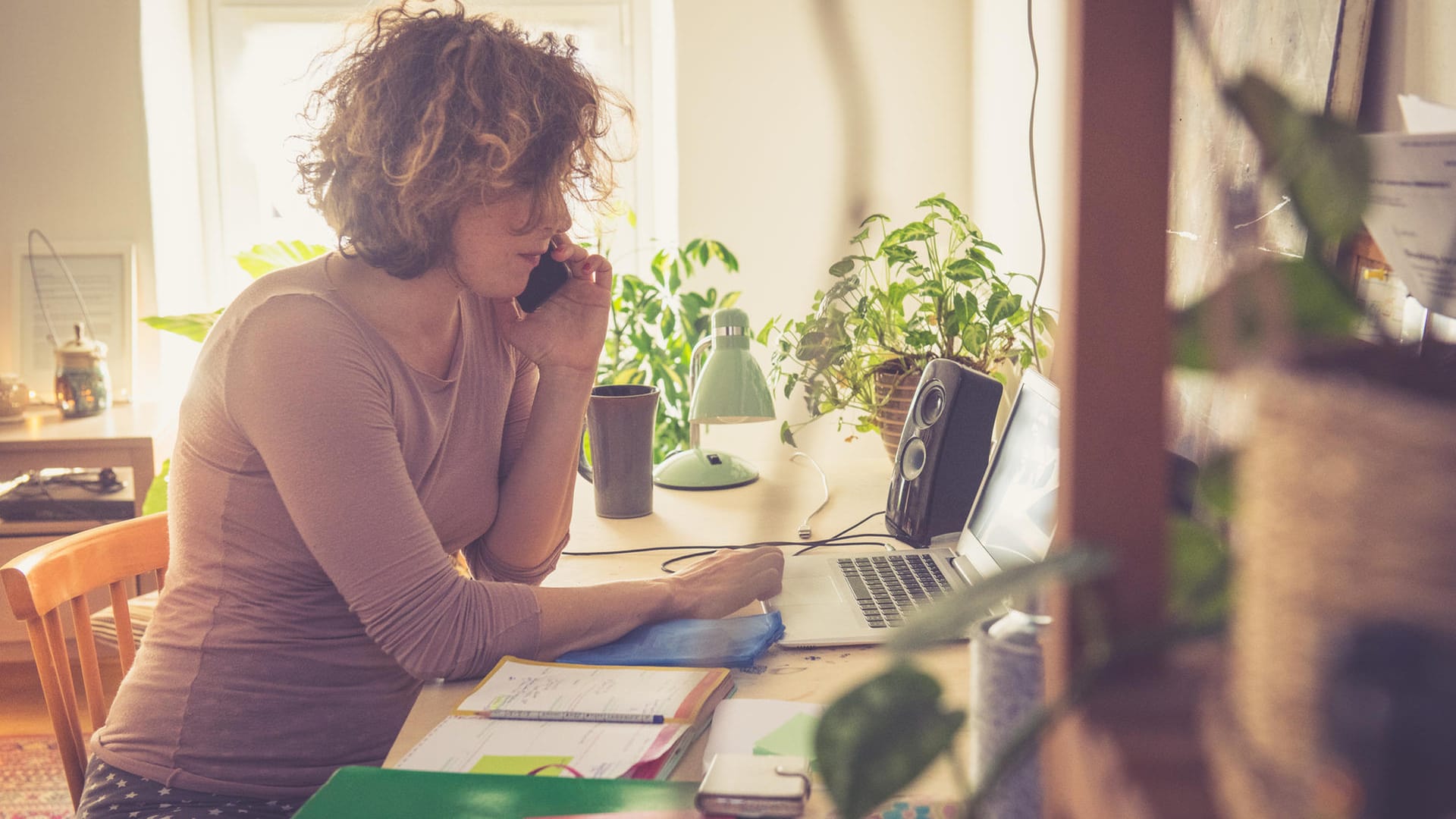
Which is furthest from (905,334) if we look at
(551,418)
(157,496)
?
→ (157,496)

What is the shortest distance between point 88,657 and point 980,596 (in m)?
1.36

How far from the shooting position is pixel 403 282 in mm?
1218

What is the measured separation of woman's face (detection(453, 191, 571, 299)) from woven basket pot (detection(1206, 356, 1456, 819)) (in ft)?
3.48

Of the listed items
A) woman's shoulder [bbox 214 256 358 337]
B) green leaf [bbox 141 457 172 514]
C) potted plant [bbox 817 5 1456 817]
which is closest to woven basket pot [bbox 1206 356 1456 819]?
potted plant [bbox 817 5 1456 817]

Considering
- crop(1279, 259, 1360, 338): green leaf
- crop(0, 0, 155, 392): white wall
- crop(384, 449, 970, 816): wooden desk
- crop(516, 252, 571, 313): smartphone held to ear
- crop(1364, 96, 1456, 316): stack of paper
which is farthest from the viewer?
crop(0, 0, 155, 392): white wall

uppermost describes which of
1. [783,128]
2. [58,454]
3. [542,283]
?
[783,128]

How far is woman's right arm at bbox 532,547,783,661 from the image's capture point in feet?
3.38

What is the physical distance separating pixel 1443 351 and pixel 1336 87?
0.73 meters

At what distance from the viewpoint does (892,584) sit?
125cm

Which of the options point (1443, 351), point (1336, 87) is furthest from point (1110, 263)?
point (1336, 87)

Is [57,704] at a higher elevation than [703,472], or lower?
lower

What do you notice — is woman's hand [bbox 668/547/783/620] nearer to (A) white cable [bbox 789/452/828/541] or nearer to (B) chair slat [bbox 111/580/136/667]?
(A) white cable [bbox 789/452/828/541]

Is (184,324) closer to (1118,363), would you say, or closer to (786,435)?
(786,435)

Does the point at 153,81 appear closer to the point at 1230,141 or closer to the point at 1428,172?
the point at 1230,141
